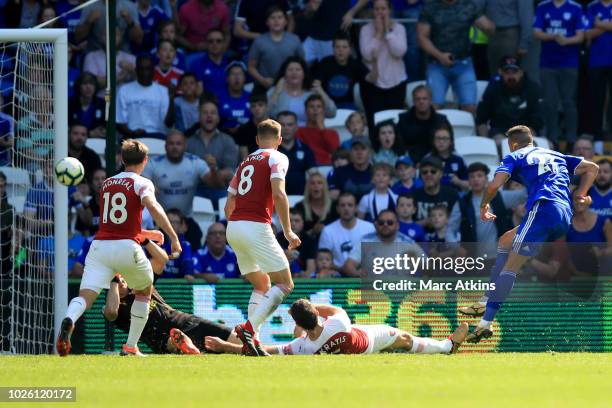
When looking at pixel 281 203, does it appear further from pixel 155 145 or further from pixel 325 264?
pixel 155 145

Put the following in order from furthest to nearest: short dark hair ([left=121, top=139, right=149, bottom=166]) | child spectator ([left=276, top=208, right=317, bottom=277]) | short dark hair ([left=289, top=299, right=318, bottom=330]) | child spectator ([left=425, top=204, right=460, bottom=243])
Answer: child spectator ([left=425, top=204, right=460, bottom=243])
child spectator ([left=276, top=208, right=317, bottom=277])
short dark hair ([left=289, top=299, right=318, bottom=330])
short dark hair ([left=121, top=139, right=149, bottom=166])

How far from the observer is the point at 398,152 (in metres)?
18.1

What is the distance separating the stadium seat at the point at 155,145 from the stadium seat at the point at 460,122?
13.2 feet

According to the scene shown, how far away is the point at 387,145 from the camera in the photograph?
18062mm

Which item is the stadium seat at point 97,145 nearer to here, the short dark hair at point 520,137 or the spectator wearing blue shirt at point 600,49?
the spectator wearing blue shirt at point 600,49

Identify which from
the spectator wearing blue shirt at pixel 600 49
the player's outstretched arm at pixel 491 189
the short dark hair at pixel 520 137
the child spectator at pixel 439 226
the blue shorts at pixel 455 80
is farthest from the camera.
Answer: the blue shorts at pixel 455 80

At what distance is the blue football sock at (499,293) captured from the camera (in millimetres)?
12062

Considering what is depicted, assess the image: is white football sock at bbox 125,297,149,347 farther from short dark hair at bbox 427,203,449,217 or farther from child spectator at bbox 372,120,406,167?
child spectator at bbox 372,120,406,167

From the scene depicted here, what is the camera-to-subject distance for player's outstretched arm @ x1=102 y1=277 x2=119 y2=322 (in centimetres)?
1232

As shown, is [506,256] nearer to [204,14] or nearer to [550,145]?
[550,145]

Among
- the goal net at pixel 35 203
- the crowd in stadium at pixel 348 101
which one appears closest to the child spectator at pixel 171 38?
the crowd in stadium at pixel 348 101

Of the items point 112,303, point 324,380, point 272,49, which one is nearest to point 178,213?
point 272,49

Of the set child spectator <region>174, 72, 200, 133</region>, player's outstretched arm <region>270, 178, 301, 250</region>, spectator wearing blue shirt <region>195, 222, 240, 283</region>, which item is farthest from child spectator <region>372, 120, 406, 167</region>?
player's outstretched arm <region>270, 178, 301, 250</region>

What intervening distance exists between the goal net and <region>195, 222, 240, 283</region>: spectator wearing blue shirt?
Result: 7.19ft
